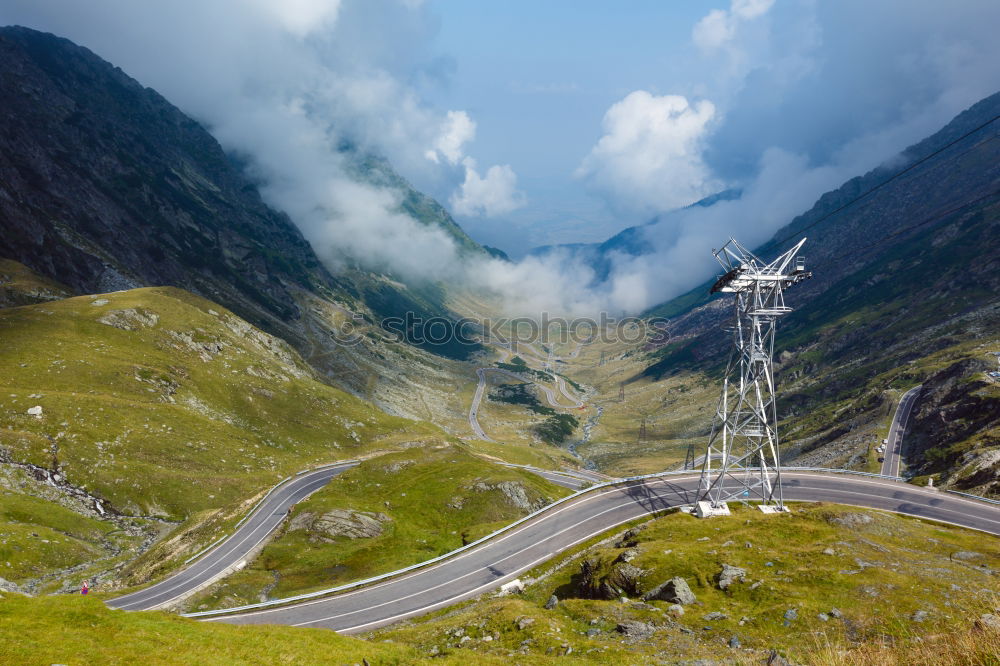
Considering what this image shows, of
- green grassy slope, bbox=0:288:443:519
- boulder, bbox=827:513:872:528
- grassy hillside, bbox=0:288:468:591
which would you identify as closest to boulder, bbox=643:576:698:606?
boulder, bbox=827:513:872:528

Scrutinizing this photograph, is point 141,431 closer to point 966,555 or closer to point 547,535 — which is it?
point 547,535

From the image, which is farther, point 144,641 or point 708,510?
point 708,510

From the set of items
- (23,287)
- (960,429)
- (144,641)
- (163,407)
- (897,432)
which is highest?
(23,287)

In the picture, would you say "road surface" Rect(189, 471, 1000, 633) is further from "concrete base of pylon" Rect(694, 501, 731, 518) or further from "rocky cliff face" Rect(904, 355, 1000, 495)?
"rocky cliff face" Rect(904, 355, 1000, 495)

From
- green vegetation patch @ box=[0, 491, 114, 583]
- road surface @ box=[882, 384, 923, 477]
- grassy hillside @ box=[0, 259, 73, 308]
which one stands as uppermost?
grassy hillside @ box=[0, 259, 73, 308]

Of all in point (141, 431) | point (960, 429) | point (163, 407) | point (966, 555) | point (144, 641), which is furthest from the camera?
point (163, 407)

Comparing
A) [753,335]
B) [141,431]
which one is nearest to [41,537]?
[141,431]

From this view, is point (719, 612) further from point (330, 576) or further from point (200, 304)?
point (200, 304)
